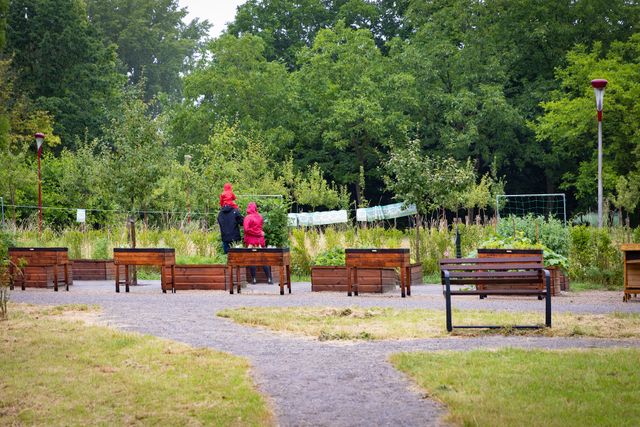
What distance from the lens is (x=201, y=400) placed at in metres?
7.81

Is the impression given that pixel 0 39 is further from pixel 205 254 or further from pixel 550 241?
pixel 205 254

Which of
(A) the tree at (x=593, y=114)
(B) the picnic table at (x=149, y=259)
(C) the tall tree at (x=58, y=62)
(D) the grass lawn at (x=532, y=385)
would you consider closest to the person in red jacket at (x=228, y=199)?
(B) the picnic table at (x=149, y=259)

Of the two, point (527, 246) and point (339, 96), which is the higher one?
point (339, 96)

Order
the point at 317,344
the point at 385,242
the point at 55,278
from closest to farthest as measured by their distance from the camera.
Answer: the point at 317,344
the point at 55,278
the point at 385,242

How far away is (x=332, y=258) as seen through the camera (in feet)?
66.5

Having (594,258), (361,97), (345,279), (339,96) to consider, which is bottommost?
(345,279)

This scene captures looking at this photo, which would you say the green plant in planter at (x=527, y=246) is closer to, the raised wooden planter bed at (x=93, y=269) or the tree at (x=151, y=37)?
the raised wooden planter bed at (x=93, y=269)

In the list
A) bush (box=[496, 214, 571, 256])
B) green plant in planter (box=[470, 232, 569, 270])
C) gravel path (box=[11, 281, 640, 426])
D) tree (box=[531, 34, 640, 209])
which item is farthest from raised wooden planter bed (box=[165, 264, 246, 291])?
tree (box=[531, 34, 640, 209])

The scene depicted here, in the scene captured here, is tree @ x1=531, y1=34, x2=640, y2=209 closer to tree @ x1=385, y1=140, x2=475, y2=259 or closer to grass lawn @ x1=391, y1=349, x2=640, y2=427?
tree @ x1=385, y1=140, x2=475, y2=259

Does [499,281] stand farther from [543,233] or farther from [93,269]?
[93,269]

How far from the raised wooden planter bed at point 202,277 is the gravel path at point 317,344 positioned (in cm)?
59

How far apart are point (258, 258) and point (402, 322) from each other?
21.3ft

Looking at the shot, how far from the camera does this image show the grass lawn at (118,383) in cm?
727

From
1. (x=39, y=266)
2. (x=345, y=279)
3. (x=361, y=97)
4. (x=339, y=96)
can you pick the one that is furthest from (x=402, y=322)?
(x=339, y=96)
